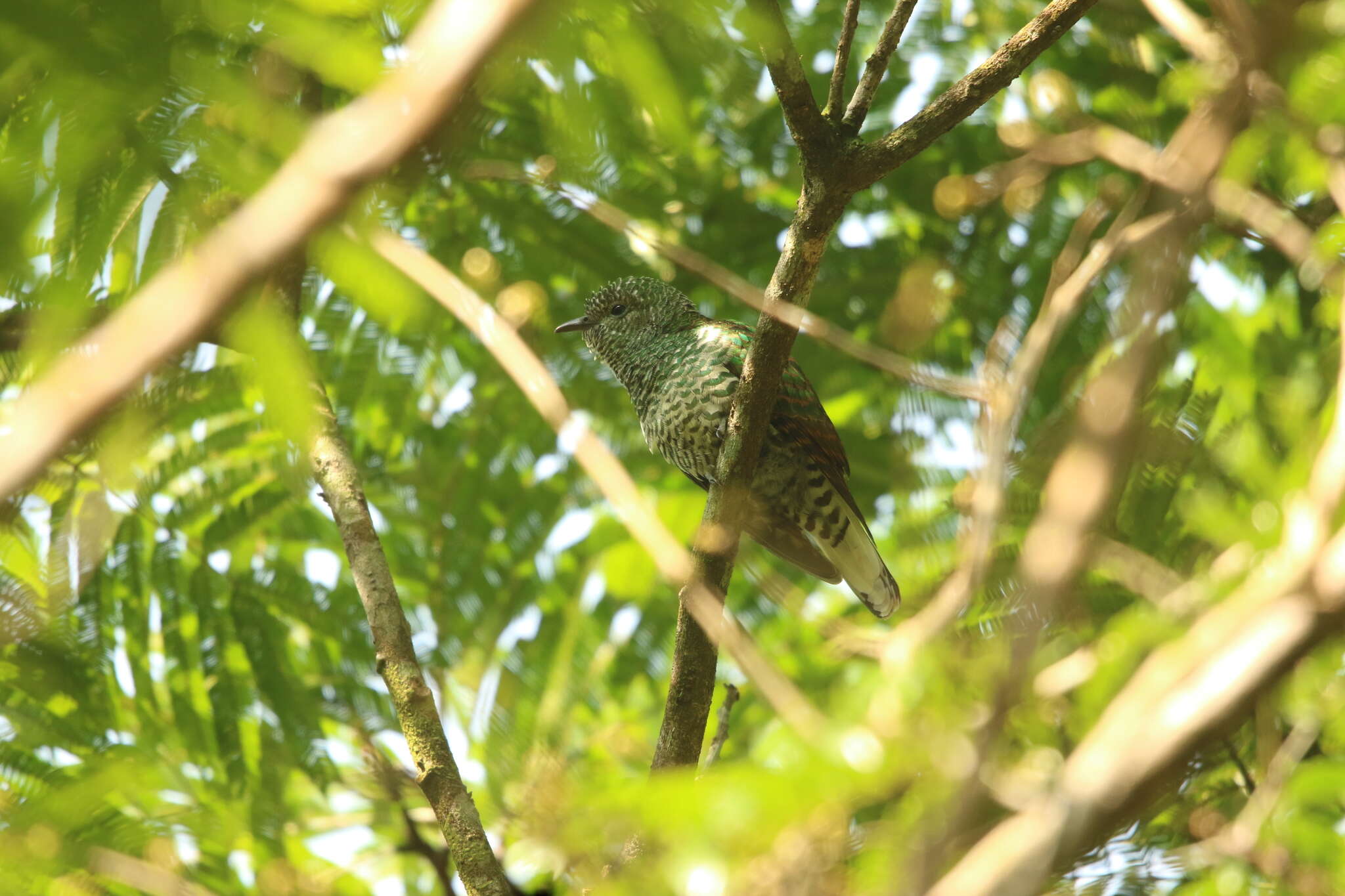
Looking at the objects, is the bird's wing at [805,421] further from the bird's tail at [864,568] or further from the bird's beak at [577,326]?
the bird's beak at [577,326]

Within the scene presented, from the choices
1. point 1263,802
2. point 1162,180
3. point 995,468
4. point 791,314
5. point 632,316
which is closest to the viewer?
point 995,468

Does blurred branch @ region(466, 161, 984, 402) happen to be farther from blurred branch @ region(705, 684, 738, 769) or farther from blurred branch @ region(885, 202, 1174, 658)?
blurred branch @ region(705, 684, 738, 769)

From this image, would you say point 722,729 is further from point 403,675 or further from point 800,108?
point 800,108

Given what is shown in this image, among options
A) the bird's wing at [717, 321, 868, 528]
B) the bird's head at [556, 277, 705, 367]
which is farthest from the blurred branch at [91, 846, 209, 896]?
the bird's head at [556, 277, 705, 367]

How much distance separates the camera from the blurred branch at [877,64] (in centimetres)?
365

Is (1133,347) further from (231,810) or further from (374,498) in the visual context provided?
(374,498)

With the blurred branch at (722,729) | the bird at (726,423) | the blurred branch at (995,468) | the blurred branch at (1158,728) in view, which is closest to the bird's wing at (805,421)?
the bird at (726,423)

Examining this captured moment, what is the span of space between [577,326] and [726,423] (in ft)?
4.07

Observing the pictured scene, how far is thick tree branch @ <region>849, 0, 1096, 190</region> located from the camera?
3.45m

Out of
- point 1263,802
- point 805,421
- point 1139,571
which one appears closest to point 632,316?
point 805,421

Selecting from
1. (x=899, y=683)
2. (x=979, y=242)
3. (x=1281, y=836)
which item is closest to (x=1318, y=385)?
(x=1281, y=836)

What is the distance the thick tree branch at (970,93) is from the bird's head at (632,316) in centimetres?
235

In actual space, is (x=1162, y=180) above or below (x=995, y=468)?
above

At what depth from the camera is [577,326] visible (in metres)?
6.07
